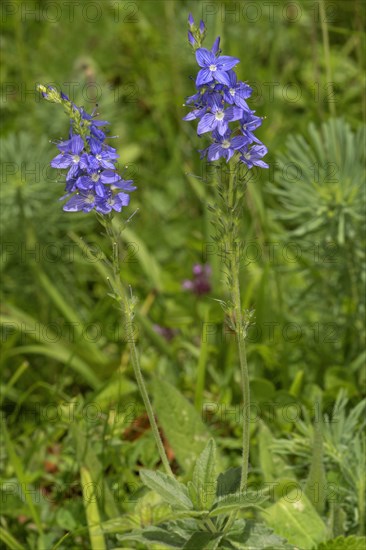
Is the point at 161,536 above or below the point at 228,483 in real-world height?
below

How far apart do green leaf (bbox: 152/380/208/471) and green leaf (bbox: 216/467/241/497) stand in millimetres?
500

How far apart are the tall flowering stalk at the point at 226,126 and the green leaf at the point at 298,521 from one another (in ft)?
2.34

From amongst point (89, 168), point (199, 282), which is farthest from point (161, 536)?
point (199, 282)

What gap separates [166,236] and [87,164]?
7.17 feet

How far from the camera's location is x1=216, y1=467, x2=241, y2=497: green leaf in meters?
2.37

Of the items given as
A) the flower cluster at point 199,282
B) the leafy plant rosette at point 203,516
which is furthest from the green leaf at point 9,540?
the flower cluster at point 199,282

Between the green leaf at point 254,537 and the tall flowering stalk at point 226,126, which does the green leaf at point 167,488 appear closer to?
the green leaf at point 254,537

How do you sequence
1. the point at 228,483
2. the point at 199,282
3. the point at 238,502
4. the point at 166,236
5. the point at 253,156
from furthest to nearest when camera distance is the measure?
the point at 166,236, the point at 199,282, the point at 228,483, the point at 238,502, the point at 253,156

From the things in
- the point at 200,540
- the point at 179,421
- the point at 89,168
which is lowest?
the point at 200,540

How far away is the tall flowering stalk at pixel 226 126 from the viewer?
A: 6.29 ft

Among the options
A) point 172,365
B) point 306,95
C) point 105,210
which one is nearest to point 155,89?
point 306,95

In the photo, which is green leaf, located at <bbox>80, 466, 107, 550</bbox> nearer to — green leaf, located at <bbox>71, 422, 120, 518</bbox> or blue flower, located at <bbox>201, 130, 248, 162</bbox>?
green leaf, located at <bbox>71, 422, 120, 518</bbox>

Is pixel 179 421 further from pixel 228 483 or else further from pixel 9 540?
pixel 9 540

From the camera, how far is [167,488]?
2.27m
